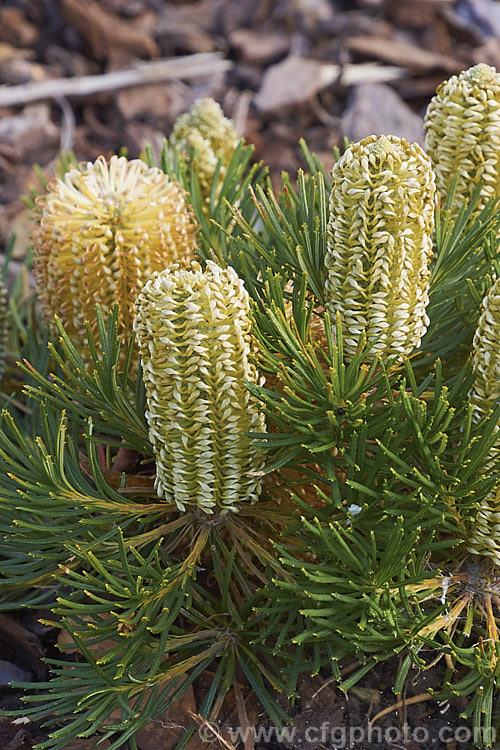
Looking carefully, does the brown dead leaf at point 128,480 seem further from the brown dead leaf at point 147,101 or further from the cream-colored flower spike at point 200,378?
the brown dead leaf at point 147,101

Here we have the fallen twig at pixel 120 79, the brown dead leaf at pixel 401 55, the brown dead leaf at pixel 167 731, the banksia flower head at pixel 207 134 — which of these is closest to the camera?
the brown dead leaf at pixel 167 731

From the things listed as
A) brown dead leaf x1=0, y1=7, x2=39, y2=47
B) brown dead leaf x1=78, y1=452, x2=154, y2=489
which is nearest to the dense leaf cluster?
brown dead leaf x1=78, y1=452, x2=154, y2=489

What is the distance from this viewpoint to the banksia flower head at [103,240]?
41.1 inches

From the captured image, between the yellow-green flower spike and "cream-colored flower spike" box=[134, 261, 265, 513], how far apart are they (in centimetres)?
39

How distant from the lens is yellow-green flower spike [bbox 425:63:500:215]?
3.21 feet

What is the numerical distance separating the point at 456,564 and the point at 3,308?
2.76 feet

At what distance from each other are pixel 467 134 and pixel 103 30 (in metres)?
2.04

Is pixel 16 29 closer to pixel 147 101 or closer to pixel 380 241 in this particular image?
pixel 147 101

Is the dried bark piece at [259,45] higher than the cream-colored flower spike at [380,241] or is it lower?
higher

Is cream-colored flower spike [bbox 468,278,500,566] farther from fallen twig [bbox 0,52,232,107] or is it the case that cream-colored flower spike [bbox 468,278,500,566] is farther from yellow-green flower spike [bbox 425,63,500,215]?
fallen twig [bbox 0,52,232,107]

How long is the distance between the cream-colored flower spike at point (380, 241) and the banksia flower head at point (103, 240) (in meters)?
0.31

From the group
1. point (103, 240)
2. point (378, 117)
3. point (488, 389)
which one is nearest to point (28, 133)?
point (378, 117)

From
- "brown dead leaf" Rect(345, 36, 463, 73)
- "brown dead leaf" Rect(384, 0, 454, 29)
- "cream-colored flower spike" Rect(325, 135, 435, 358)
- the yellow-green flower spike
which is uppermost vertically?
"brown dead leaf" Rect(384, 0, 454, 29)

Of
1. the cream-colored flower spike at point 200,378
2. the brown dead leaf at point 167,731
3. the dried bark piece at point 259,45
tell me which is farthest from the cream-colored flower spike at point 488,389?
the dried bark piece at point 259,45
